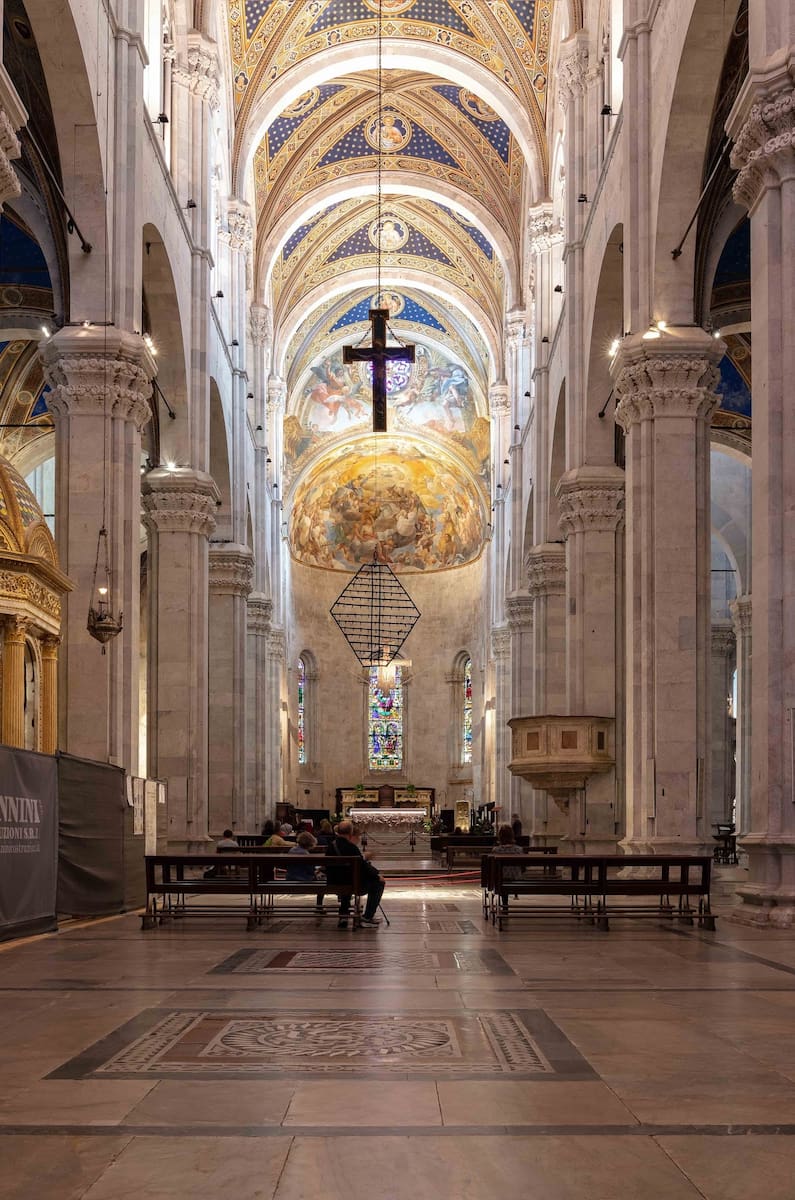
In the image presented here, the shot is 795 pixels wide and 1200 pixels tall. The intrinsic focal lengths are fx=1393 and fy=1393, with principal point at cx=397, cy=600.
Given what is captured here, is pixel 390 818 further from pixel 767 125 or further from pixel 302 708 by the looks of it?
pixel 767 125

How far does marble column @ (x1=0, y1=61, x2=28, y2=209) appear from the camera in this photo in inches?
397

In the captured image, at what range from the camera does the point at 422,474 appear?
4984 centimetres

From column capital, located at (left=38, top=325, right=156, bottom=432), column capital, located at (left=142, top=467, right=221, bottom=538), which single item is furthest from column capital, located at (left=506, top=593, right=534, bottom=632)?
column capital, located at (left=38, top=325, right=156, bottom=432)

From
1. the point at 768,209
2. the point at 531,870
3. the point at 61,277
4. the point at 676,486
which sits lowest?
the point at 531,870

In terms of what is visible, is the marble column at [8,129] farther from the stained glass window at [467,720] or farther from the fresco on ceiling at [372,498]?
the stained glass window at [467,720]

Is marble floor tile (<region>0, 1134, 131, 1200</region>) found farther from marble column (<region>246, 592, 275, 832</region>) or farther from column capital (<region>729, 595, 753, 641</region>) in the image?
marble column (<region>246, 592, 275, 832</region>)

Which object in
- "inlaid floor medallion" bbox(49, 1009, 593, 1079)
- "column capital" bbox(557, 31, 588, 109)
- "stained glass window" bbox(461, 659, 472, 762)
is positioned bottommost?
"inlaid floor medallion" bbox(49, 1009, 593, 1079)

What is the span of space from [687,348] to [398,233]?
87.1 ft

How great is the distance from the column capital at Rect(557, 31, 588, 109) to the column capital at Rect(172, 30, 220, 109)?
19.7 feet

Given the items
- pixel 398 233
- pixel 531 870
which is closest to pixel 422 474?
pixel 398 233

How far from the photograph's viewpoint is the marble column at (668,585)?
15.5 metres

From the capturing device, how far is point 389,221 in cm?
4094

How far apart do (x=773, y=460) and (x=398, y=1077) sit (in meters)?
7.22

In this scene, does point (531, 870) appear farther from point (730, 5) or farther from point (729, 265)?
point (730, 5)
